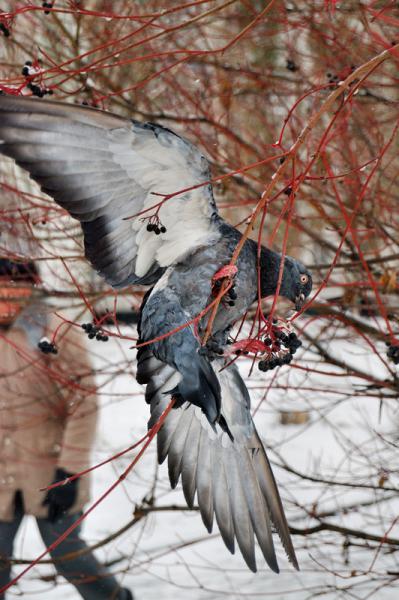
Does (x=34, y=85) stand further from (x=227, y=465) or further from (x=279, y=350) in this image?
(x=227, y=465)

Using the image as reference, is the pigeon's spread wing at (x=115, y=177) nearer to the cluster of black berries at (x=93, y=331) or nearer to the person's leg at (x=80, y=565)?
the cluster of black berries at (x=93, y=331)

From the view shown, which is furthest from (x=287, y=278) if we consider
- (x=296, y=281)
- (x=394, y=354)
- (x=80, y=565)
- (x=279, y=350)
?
(x=80, y=565)

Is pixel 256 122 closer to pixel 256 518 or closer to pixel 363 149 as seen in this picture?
pixel 363 149

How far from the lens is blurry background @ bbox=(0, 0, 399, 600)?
2.66m

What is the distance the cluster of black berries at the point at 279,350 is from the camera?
1.52m

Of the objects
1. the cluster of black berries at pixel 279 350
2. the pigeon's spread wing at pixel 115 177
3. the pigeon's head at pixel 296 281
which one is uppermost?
the pigeon's spread wing at pixel 115 177

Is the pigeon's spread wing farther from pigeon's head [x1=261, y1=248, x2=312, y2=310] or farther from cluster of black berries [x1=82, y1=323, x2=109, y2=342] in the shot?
cluster of black berries [x1=82, y1=323, x2=109, y2=342]

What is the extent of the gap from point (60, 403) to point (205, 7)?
191cm

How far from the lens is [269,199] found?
7.11ft

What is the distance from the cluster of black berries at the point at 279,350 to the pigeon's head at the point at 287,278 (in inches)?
12.8

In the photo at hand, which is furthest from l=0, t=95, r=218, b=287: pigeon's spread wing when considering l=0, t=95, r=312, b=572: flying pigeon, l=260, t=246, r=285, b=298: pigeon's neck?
l=260, t=246, r=285, b=298: pigeon's neck

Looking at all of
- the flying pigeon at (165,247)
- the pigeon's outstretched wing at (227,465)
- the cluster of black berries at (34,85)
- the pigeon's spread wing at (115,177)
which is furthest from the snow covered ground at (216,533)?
the cluster of black berries at (34,85)

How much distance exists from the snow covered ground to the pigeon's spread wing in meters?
0.70

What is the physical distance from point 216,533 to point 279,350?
245 cm
